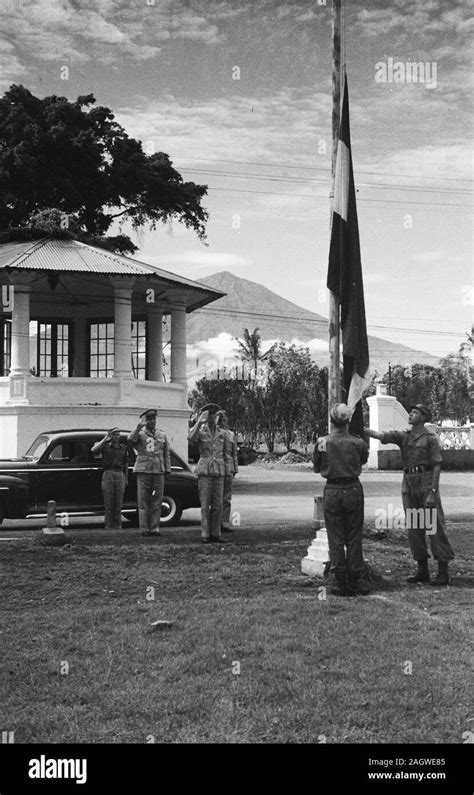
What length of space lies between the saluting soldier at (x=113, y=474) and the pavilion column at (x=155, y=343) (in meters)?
13.9

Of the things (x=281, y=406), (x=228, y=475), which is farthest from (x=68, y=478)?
(x=281, y=406)

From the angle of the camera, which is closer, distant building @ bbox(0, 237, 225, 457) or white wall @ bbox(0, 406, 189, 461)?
white wall @ bbox(0, 406, 189, 461)

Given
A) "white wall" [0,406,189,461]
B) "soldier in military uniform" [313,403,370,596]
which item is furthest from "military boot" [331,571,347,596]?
"white wall" [0,406,189,461]

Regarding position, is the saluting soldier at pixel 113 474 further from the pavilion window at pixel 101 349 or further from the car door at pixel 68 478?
the pavilion window at pixel 101 349

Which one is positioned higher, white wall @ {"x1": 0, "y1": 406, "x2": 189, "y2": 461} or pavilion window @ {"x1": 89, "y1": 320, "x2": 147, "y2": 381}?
pavilion window @ {"x1": 89, "y1": 320, "x2": 147, "y2": 381}

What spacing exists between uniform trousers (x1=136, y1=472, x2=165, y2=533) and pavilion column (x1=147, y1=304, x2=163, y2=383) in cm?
1510

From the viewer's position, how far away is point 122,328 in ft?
82.5

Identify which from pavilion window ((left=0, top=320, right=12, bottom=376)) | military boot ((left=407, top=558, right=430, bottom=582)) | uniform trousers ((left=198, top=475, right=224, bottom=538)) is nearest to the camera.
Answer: military boot ((left=407, top=558, right=430, bottom=582))

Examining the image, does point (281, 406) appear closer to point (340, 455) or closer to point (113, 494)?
point (113, 494)

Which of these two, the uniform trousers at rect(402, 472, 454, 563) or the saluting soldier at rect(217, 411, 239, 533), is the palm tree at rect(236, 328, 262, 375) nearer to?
the saluting soldier at rect(217, 411, 239, 533)

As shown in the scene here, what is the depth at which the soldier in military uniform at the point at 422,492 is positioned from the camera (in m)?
A: 8.77

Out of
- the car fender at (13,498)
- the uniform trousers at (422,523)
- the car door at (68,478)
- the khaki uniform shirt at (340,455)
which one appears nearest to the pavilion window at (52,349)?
the car door at (68,478)

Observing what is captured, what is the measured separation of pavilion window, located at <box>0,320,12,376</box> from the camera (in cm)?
2594

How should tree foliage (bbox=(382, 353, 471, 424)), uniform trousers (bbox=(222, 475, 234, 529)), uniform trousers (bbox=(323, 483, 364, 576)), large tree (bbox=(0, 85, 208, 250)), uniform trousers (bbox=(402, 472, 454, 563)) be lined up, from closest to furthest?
1. uniform trousers (bbox=(323, 483, 364, 576))
2. uniform trousers (bbox=(402, 472, 454, 563))
3. uniform trousers (bbox=(222, 475, 234, 529))
4. large tree (bbox=(0, 85, 208, 250))
5. tree foliage (bbox=(382, 353, 471, 424))
